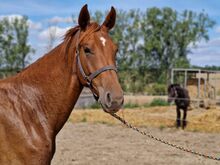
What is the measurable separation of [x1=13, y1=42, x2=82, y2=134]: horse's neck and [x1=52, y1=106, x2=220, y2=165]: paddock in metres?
1.02

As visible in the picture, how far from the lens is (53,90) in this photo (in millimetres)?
3613

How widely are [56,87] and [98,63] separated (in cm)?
48

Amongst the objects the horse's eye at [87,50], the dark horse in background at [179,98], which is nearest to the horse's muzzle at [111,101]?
the horse's eye at [87,50]

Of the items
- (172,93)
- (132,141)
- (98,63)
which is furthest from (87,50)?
(172,93)

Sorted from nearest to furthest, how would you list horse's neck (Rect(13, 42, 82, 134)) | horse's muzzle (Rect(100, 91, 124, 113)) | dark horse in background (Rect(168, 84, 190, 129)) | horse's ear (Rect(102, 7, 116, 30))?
horse's muzzle (Rect(100, 91, 124, 113))
horse's neck (Rect(13, 42, 82, 134))
horse's ear (Rect(102, 7, 116, 30))
dark horse in background (Rect(168, 84, 190, 129))

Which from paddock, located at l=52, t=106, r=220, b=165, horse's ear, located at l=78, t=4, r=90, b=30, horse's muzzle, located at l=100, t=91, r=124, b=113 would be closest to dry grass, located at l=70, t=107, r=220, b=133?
paddock, located at l=52, t=106, r=220, b=165

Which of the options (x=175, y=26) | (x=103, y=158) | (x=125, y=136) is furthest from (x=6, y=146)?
(x=175, y=26)

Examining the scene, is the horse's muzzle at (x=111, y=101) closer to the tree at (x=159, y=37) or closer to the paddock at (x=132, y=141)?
the paddock at (x=132, y=141)

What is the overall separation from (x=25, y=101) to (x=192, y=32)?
140ft

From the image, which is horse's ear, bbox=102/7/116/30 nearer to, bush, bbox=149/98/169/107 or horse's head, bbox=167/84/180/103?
horse's head, bbox=167/84/180/103

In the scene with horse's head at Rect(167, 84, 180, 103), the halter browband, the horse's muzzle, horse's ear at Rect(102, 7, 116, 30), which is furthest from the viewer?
horse's head at Rect(167, 84, 180, 103)

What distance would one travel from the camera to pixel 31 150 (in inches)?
130

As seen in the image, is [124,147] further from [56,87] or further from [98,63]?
[98,63]

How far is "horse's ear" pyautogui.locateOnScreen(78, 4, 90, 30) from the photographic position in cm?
348
